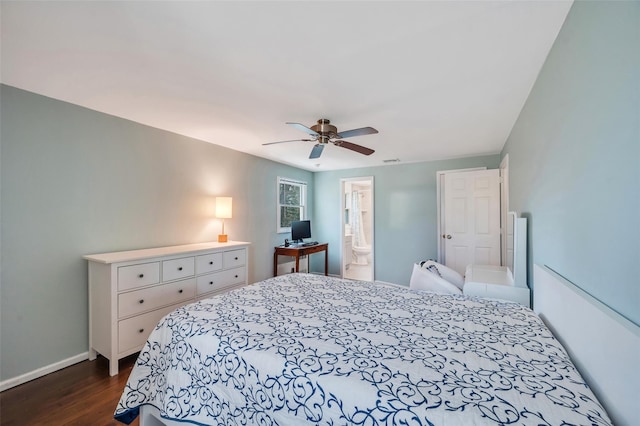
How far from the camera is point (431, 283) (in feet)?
8.63

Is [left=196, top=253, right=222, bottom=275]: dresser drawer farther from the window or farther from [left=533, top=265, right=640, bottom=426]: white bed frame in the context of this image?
[left=533, top=265, right=640, bottom=426]: white bed frame

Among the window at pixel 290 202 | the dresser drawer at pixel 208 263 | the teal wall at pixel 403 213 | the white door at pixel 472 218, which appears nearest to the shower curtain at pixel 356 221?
the teal wall at pixel 403 213

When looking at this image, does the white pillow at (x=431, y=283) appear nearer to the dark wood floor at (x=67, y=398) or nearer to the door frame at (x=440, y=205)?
the door frame at (x=440, y=205)

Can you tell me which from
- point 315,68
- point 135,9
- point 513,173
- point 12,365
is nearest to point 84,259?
point 12,365

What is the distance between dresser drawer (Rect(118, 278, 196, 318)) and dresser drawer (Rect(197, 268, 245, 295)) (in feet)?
0.33

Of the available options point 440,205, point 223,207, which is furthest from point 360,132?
point 440,205

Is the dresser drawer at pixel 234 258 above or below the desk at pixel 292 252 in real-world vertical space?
above

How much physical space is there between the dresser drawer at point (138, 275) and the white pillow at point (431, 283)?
101 inches

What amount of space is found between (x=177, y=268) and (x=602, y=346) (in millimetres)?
3060

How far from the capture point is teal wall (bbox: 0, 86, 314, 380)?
2.08 m

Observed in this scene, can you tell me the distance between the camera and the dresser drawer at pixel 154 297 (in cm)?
232

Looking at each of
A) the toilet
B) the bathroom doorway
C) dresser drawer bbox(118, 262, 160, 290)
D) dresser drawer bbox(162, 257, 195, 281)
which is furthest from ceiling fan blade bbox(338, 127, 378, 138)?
the toilet

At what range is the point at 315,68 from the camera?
178cm

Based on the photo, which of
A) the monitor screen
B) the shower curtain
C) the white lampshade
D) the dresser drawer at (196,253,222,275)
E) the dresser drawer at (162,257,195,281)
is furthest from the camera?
the shower curtain
